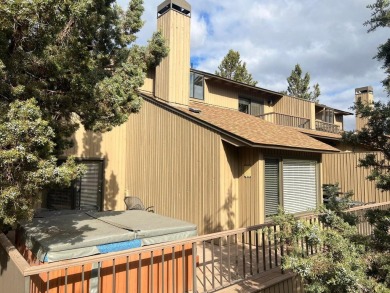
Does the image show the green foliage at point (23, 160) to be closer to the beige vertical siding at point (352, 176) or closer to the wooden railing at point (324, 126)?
the beige vertical siding at point (352, 176)

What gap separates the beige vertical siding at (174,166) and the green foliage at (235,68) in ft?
62.8

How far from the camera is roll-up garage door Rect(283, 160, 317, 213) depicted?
27.0 feet

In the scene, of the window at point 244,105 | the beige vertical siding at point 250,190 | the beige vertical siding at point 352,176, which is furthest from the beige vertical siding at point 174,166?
the beige vertical siding at point 352,176

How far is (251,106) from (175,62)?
22.3 ft

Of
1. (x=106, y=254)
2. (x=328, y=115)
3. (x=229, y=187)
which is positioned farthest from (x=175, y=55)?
(x=328, y=115)

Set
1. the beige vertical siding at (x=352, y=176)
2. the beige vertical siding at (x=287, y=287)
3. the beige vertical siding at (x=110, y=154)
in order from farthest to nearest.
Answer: the beige vertical siding at (x=352, y=176)
the beige vertical siding at (x=110, y=154)
the beige vertical siding at (x=287, y=287)

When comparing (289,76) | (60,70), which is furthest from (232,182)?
(289,76)

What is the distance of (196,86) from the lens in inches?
499

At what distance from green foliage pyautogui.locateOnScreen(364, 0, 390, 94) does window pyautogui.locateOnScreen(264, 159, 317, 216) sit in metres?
4.15

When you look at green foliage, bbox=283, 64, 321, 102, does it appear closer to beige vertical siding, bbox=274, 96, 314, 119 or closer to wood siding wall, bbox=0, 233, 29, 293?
beige vertical siding, bbox=274, 96, 314, 119

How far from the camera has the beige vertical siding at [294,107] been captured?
16.9 m

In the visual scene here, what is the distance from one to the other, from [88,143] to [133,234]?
255 inches

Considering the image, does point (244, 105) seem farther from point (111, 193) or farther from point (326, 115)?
point (326, 115)

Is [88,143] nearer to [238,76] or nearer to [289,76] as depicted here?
[238,76]
